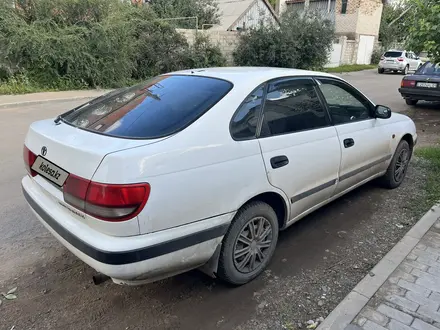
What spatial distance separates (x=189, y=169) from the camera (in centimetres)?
226

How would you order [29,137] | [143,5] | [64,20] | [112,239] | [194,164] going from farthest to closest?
[143,5], [64,20], [29,137], [194,164], [112,239]

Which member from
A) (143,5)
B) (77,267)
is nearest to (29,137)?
(77,267)

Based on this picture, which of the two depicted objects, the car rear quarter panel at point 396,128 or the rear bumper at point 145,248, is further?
the car rear quarter panel at point 396,128

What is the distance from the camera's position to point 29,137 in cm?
282

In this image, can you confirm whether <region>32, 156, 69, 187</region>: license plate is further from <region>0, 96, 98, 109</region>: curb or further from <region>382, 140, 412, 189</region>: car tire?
<region>0, 96, 98, 109</region>: curb

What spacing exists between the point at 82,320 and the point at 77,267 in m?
0.65

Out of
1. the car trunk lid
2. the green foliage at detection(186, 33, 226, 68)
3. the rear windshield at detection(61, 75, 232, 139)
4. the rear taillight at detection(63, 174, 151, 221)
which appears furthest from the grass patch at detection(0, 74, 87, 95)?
the rear taillight at detection(63, 174, 151, 221)

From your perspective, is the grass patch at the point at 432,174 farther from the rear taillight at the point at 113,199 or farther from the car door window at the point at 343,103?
the rear taillight at the point at 113,199

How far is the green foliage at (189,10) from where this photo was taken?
21.4m

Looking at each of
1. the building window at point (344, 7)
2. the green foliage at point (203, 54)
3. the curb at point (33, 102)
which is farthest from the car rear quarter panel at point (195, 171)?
the building window at point (344, 7)

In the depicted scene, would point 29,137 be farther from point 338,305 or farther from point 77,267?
point 338,305

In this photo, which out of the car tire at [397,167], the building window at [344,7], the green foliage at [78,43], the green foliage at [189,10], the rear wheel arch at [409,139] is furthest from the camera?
the building window at [344,7]

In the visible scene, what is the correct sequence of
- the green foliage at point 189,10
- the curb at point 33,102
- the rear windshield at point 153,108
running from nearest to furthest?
the rear windshield at point 153,108
the curb at point 33,102
the green foliage at point 189,10

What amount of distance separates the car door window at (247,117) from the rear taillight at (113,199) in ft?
2.70
